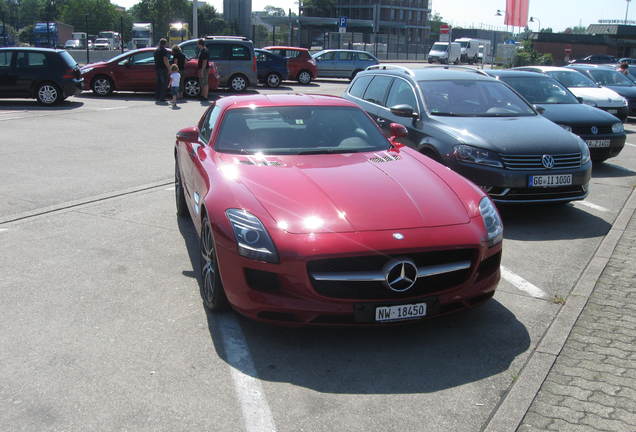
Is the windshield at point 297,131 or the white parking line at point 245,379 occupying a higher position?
the windshield at point 297,131

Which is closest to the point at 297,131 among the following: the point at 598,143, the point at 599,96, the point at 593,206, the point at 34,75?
the point at 593,206

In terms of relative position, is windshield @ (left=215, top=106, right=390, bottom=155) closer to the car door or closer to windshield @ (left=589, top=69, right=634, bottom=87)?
the car door

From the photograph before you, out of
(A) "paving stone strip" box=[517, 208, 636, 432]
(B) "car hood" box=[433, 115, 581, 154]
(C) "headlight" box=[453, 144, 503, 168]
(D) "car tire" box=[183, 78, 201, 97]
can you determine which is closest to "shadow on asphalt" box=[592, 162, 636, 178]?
(B) "car hood" box=[433, 115, 581, 154]

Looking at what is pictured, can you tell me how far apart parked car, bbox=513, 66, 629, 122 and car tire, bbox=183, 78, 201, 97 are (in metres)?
10.8

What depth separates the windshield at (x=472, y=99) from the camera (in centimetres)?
834

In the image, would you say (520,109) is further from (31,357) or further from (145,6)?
(145,6)

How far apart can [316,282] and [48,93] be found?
16.6 metres

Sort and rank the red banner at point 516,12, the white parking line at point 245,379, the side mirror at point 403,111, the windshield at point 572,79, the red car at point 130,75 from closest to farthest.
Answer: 1. the white parking line at point 245,379
2. the side mirror at point 403,111
3. the windshield at point 572,79
4. the red car at point 130,75
5. the red banner at point 516,12

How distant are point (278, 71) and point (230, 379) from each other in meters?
24.1

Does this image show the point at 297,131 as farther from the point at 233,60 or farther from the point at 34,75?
the point at 233,60

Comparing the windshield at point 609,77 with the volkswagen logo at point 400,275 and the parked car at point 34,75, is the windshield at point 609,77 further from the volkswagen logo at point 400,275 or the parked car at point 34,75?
the volkswagen logo at point 400,275

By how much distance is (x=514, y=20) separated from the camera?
28.9 metres

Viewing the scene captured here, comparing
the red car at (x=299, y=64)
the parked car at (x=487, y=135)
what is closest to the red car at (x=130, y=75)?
the red car at (x=299, y=64)

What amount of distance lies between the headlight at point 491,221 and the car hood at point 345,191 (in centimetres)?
17
